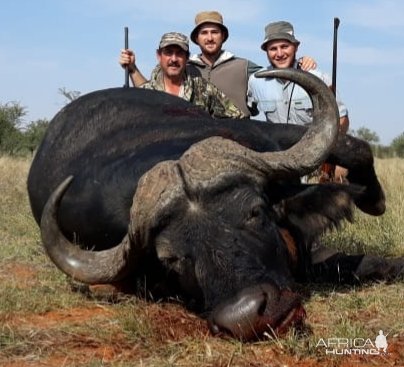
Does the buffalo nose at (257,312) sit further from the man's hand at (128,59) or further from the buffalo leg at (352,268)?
the man's hand at (128,59)

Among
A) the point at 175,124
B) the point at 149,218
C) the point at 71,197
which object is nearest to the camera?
the point at 149,218

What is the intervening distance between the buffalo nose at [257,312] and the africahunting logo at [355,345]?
184 millimetres

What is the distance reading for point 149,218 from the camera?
3744mm

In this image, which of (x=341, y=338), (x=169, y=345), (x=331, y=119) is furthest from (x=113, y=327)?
(x=331, y=119)

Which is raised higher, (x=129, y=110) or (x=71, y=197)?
(x=129, y=110)

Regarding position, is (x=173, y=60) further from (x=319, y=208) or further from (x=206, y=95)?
(x=319, y=208)

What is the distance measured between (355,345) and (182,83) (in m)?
4.52

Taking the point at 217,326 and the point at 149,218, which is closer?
the point at 217,326

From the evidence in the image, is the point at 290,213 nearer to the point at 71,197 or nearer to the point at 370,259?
the point at 370,259

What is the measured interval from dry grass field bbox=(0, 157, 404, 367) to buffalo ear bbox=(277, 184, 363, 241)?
0.44 meters

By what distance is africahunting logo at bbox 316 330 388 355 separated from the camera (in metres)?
3.25

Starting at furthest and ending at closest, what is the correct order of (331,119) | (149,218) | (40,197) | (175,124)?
1. (40,197)
2. (175,124)
3. (331,119)
4. (149,218)

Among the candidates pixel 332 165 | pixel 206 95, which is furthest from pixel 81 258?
pixel 206 95

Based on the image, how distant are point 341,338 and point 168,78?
443 centimetres
